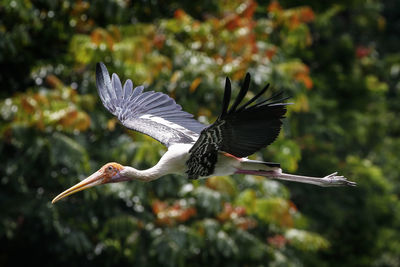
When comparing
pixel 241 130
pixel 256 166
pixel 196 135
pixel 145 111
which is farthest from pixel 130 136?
pixel 241 130

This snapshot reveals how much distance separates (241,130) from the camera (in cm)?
445

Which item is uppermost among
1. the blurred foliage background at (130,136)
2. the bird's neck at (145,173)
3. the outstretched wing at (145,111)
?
the outstretched wing at (145,111)

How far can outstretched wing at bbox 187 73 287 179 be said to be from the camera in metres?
4.27

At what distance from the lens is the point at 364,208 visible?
1329 cm

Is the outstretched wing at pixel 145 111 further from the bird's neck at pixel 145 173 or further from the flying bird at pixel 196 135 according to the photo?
the bird's neck at pixel 145 173

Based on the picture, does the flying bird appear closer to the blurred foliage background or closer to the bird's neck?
the bird's neck

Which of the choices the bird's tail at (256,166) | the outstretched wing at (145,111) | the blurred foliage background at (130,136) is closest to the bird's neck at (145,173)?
the outstretched wing at (145,111)

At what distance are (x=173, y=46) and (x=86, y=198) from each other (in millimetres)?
2091

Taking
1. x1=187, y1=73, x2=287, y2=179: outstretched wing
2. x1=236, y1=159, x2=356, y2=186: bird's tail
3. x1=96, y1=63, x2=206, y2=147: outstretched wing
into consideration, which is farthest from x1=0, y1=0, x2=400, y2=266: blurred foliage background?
x1=187, y1=73, x2=287, y2=179: outstretched wing

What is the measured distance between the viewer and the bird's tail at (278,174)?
5074 millimetres

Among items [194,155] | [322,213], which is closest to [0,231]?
[194,155]

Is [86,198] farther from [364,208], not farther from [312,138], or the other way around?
[364,208]

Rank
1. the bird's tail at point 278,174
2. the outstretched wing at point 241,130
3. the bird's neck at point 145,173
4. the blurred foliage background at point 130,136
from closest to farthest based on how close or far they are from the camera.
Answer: the outstretched wing at point 241,130 → the bird's neck at point 145,173 → the bird's tail at point 278,174 → the blurred foliage background at point 130,136

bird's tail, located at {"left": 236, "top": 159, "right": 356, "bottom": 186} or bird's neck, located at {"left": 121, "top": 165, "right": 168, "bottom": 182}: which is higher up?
bird's neck, located at {"left": 121, "top": 165, "right": 168, "bottom": 182}
